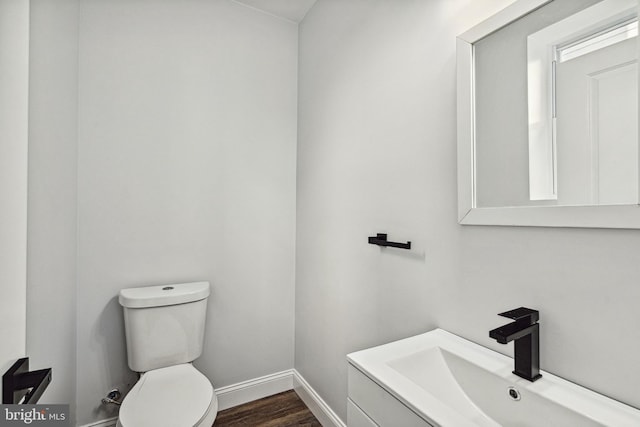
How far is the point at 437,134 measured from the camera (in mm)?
1150

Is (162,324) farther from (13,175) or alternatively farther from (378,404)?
(378,404)

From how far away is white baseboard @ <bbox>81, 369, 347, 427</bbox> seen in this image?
1765 mm

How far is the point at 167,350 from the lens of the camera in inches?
64.4

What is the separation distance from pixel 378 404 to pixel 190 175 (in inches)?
62.0

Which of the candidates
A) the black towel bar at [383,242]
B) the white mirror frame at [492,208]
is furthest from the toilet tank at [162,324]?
the white mirror frame at [492,208]

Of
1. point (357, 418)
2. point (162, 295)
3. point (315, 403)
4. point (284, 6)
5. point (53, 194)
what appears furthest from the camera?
point (284, 6)

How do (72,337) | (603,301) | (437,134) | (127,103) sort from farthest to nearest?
1. (127,103)
2. (72,337)
3. (437,134)
4. (603,301)

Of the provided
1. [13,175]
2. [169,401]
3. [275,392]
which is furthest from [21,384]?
[275,392]

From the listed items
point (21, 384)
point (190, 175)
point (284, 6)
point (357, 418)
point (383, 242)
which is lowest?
point (357, 418)

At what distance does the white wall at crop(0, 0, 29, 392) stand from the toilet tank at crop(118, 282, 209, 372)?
2.12 ft

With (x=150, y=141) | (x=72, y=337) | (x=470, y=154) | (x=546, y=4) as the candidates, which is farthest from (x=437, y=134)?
(x=72, y=337)

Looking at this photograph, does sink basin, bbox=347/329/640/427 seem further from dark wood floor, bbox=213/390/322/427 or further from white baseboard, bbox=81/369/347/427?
dark wood floor, bbox=213/390/322/427

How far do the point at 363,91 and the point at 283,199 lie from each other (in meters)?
0.92

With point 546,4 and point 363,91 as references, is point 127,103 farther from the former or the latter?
point 546,4
